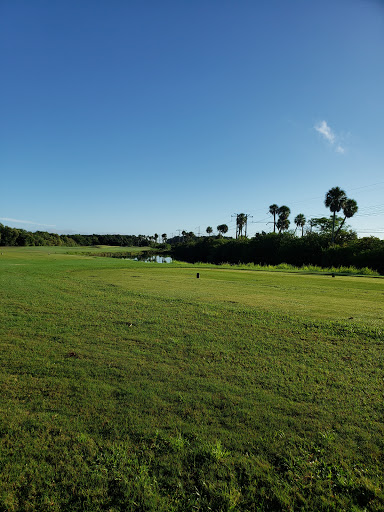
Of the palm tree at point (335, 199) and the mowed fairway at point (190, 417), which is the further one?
the palm tree at point (335, 199)

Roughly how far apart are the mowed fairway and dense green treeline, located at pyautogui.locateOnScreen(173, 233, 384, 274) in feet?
155

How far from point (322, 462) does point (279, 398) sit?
1.31 metres

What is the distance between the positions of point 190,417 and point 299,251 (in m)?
67.6

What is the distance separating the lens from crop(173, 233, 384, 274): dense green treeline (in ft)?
158

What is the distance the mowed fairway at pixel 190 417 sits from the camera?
9.25ft

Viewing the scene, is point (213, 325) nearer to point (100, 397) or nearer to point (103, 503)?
point (100, 397)

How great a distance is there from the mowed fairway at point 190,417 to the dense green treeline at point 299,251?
47344mm

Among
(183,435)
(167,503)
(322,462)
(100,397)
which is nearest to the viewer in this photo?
(167,503)

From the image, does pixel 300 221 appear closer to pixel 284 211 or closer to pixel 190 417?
pixel 284 211

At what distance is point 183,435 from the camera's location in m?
3.57

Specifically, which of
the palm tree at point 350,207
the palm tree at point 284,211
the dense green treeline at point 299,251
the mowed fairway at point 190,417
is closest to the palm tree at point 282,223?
the palm tree at point 284,211

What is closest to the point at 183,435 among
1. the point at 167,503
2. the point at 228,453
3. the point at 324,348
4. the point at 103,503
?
the point at 228,453

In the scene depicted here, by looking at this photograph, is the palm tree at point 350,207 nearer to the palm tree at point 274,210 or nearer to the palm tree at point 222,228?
the palm tree at point 274,210

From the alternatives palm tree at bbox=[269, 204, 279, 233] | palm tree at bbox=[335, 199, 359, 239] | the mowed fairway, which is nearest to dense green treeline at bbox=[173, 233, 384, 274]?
palm tree at bbox=[335, 199, 359, 239]
